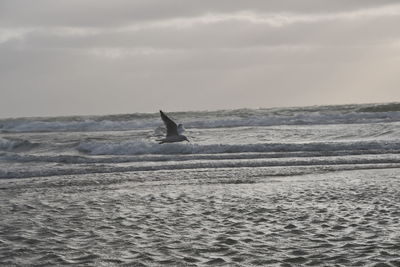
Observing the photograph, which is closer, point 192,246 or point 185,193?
point 192,246

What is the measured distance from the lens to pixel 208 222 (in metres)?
7.95

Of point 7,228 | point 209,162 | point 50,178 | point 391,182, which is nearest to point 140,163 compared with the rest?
point 209,162

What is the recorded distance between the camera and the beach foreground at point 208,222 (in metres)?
6.14

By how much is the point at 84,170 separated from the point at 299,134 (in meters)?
14.2

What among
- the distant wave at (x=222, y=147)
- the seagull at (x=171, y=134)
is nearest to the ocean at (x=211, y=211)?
the distant wave at (x=222, y=147)

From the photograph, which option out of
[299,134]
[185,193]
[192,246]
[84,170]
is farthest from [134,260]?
[299,134]

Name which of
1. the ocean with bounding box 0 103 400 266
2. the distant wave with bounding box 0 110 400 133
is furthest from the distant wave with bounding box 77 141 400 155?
the distant wave with bounding box 0 110 400 133

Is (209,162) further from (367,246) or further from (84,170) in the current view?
(367,246)

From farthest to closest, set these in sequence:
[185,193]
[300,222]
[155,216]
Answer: [185,193] < [155,216] < [300,222]

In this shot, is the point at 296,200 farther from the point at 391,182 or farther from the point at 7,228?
the point at 7,228

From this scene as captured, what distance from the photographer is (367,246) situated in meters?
6.36

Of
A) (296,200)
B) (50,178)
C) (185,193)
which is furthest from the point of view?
(50,178)

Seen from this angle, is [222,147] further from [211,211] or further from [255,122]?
[255,122]

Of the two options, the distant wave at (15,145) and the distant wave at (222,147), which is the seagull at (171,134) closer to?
the distant wave at (222,147)
